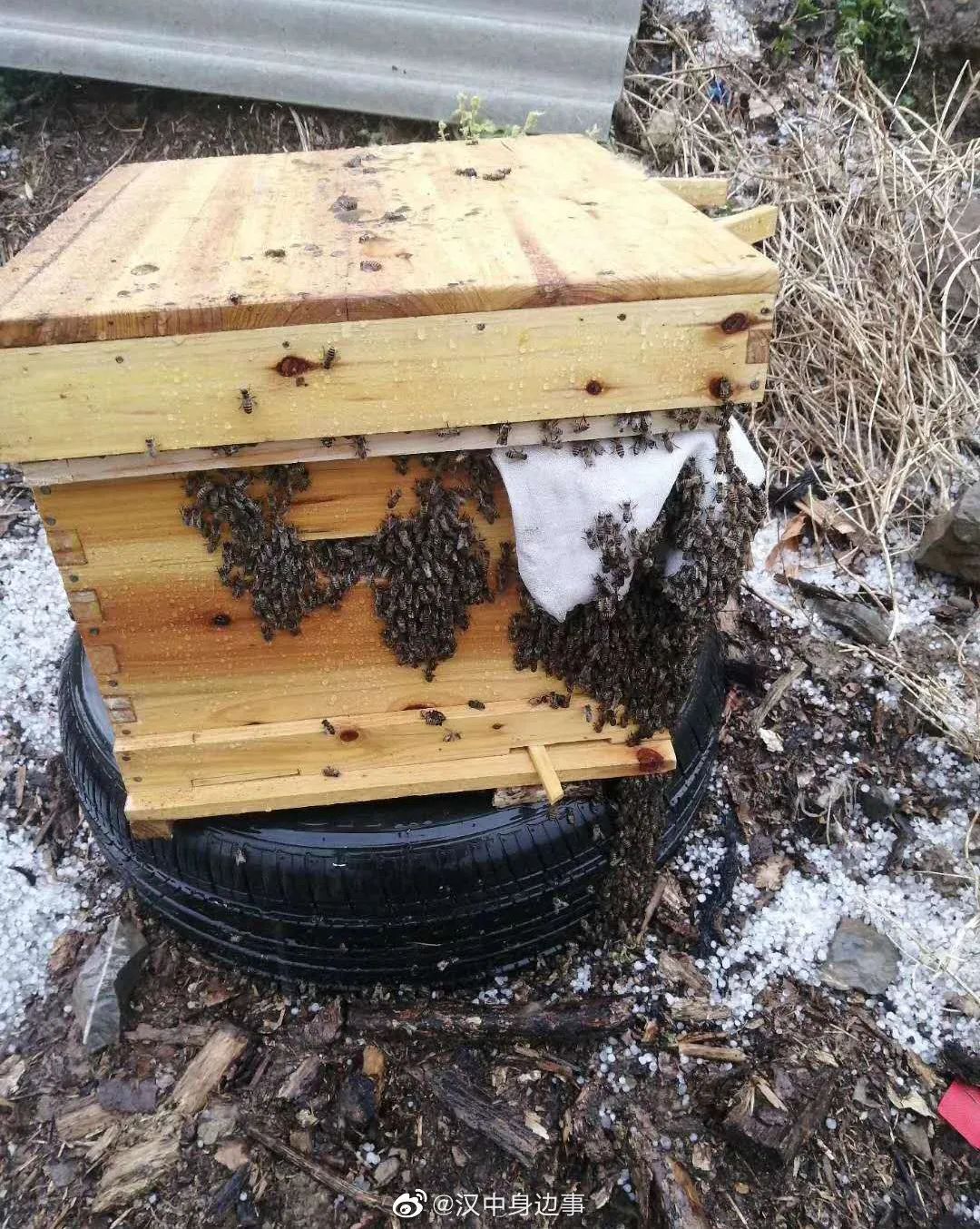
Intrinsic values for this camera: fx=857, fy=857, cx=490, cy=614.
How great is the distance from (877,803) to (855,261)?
8.56 ft

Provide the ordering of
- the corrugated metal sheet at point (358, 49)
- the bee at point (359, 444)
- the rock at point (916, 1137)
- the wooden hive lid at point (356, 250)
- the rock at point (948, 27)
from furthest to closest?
1. the rock at point (948, 27)
2. the corrugated metal sheet at point (358, 49)
3. the rock at point (916, 1137)
4. the bee at point (359, 444)
5. the wooden hive lid at point (356, 250)

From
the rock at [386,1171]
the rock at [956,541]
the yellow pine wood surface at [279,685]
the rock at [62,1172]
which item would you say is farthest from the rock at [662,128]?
the rock at [62,1172]

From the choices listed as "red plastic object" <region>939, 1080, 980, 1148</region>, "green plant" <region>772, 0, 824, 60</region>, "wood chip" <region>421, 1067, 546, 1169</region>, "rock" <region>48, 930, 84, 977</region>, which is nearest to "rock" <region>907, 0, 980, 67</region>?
"green plant" <region>772, 0, 824, 60</region>

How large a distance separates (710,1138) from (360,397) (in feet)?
6.29

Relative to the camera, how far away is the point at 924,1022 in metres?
2.32

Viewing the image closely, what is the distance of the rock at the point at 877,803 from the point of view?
275 cm

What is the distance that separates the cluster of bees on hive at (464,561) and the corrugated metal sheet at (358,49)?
2814mm

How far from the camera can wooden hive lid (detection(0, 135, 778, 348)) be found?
1.40m

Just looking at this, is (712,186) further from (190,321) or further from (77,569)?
(77,569)

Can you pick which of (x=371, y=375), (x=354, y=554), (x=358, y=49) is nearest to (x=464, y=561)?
(x=354, y=554)

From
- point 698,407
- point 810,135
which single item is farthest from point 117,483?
point 810,135

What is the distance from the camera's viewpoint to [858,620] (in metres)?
3.28

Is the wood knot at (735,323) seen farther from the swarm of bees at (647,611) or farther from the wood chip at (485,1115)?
the wood chip at (485,1115)

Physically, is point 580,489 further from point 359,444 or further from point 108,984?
point 108,984
